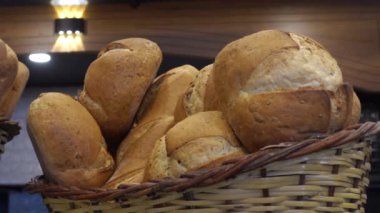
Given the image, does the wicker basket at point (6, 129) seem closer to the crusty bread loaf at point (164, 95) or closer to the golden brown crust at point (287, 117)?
the crusty bread loaf at point (164, 95)

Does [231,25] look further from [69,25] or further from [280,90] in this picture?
[280,90]

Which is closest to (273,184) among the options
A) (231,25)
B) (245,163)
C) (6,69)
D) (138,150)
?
(245,163)

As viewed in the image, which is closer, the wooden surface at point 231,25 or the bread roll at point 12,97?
the bread roll at point 12,97

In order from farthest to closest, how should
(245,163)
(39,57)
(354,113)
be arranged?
(39,57), (354,113), (245,163)

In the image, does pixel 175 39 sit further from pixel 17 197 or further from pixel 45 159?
pixel 45 159

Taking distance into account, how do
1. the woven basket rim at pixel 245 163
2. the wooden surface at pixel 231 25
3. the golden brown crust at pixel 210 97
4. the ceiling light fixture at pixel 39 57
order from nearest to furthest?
the woven basket rim at pixel 245 163, the golden brown crust at pixel 210 97, the wooden surface at pixel 231 25, the ceiling light fixture at pixel 39 57

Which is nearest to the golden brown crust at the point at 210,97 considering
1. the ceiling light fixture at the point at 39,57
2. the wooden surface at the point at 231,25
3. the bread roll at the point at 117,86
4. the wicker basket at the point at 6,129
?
the bread roll at the point at 117,86

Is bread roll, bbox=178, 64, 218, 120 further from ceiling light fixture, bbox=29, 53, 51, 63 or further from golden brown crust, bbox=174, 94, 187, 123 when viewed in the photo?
ceiling light fixture, bbox=29, 53, 51, 63
